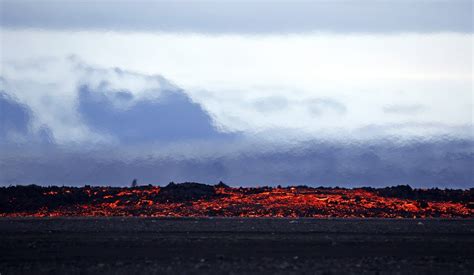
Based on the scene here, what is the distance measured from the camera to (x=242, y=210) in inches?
1165

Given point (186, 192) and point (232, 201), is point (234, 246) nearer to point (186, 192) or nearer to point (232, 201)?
point (232, 201)

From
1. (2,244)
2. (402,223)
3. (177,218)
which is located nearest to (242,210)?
(177,218)

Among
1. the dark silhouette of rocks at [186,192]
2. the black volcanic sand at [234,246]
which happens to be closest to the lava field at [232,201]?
the dark silhouette of rocks at [186,192]

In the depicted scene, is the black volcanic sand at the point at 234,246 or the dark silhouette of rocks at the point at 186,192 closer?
the black volcanic sand at the point at 234,246

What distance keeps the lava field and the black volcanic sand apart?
13.4ft

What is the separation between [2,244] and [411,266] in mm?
12002

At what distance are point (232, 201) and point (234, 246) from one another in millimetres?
13173

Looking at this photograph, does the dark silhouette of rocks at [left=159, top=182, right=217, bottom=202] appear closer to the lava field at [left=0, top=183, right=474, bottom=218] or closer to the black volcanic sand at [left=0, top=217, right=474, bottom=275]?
the lava field at [left=0, top=183, right=474, bottom=218]

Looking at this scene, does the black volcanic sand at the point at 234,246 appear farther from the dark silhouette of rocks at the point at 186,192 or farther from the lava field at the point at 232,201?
the dark silhouette of rocks at the point at 186,192

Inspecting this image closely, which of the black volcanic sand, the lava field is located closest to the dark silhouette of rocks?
the lava field

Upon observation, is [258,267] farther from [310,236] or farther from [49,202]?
[49,202]

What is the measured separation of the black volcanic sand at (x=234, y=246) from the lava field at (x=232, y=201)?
4.07 meters

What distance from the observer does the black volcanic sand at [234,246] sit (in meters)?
16.5

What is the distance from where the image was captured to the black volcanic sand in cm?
1645
